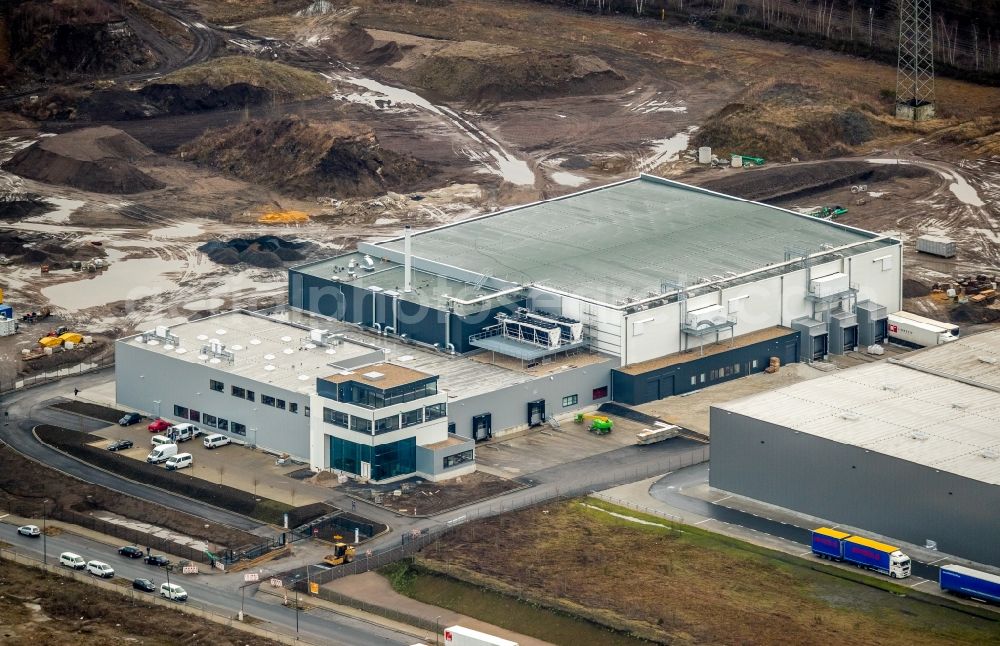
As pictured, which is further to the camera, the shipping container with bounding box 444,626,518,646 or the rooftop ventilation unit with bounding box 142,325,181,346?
the rooftop ventilation unit with bounding box 142,325,181,346

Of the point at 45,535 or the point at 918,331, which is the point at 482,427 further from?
the point at 918,331

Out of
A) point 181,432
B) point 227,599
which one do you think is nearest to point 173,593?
point 227,599

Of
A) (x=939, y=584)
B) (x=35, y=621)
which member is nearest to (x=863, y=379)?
(x=939, y=584)

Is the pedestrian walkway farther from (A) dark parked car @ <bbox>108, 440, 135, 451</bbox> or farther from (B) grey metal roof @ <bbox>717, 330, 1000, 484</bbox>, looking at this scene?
(A) dark parked car @ <bbox>108, 440, 135, 451</bbox>

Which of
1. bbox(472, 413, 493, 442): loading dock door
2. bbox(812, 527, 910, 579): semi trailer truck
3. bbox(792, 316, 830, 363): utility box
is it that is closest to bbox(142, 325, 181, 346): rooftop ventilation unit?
bbox(472, 413, 493, 442): loading dock door

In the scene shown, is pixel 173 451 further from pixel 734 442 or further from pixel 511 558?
pixel 734 442
